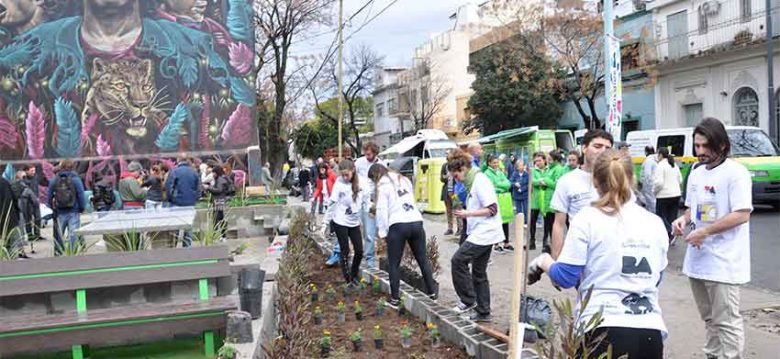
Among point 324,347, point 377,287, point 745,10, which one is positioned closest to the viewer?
point 324,347

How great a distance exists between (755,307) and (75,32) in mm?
25226

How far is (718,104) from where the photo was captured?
27047 millimetres

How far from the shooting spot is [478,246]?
20.9 ft

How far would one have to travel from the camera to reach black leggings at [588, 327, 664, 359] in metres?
3.04

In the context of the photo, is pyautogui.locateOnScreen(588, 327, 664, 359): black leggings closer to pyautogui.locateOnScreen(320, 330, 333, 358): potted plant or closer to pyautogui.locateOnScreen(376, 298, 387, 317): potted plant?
pyautogui.locateOnScreen(320, 330, 333, 358): potted plant

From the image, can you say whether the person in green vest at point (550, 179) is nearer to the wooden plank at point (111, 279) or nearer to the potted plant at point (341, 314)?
the potted plant at point (341, 314)

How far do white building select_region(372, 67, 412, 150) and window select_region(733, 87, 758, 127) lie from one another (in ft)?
120

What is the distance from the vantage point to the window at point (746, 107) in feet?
83.3

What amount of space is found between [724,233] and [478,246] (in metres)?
2.42

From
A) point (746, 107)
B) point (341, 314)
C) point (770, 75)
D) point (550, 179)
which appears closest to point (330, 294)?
point (341, 314)

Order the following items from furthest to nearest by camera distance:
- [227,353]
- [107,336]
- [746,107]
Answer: [746,107] → [107,336] → [227,353]

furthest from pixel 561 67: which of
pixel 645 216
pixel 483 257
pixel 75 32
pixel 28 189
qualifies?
pixel 645 216

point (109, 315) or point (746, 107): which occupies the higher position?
point (746, 107)

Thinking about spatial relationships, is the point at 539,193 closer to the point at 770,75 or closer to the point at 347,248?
the point at 347,248
